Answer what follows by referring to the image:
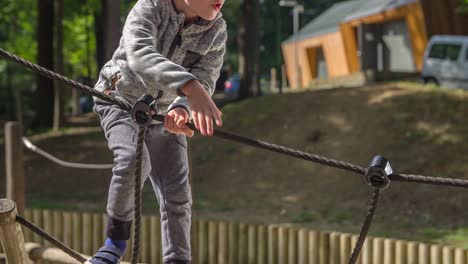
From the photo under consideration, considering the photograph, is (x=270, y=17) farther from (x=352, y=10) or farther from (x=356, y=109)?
(x=356, y=109)

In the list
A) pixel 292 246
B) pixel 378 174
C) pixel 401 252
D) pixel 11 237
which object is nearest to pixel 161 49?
pixel 378 174

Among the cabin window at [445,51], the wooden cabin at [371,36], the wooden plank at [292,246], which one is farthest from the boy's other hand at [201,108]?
the cabin window at [445,51]

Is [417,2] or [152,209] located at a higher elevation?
[417,2]

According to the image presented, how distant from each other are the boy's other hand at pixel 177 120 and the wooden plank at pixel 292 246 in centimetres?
485

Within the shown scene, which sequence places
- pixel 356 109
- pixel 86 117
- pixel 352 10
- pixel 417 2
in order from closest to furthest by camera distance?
1. pixel 356 109
2. pixel 86 117
3. pixel 417 2
4. pixel 352 10

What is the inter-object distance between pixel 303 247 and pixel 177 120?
4.93 m

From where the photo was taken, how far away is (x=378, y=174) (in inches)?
104

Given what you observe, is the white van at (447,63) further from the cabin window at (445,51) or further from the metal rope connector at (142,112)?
the metal rope connector at (142,112)

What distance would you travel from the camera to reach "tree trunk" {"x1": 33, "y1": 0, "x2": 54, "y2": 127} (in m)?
21.9

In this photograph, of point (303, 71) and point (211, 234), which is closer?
point (211, 234)

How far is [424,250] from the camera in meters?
6.53

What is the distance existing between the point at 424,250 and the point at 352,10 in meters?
32.7

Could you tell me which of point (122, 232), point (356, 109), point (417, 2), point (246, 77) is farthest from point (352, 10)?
point (122, 232)

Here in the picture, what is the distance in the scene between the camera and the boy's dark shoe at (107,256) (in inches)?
113
